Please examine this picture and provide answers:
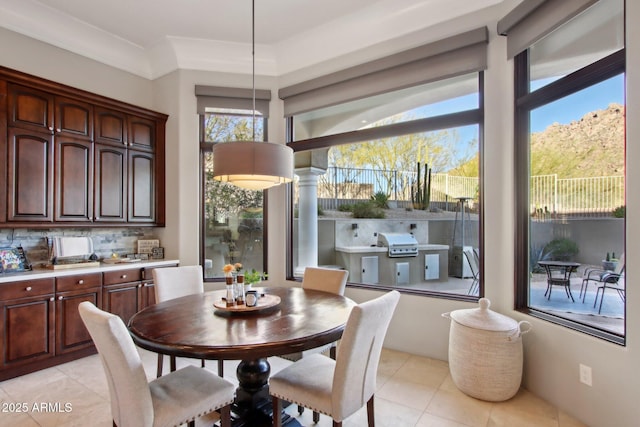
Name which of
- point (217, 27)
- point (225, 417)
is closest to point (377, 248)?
point (225, 417)

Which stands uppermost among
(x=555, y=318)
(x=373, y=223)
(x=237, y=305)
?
(x=373, y=223)

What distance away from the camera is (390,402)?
242 cm

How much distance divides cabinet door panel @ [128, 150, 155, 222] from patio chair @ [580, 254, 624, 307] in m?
4.16

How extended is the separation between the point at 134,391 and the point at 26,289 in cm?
210

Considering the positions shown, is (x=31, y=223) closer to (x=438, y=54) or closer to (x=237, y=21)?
(x=237, y=21)

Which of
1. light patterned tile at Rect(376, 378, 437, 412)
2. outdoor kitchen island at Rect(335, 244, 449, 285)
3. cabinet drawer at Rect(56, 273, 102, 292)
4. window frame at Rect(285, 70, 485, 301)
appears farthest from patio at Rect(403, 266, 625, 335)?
cabinet drawer at Rect(56, 273, 102, 292)

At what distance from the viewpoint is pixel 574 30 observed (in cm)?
238

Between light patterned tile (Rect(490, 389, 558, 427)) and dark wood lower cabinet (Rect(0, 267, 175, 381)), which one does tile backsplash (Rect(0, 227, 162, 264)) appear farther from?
light patterned tile (Rect(490, 389, 558, 427))

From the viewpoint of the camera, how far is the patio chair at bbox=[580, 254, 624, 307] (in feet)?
6.89

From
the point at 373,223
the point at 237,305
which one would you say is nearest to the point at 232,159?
the point at 237,305

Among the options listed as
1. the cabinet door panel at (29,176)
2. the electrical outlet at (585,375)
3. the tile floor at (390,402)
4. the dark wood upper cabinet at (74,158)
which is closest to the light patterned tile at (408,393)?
the tile floor at (390,402)

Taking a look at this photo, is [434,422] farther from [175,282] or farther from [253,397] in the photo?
[175,282]

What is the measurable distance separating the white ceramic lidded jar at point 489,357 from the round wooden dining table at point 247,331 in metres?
0.99

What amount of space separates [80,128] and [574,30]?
4289 mm
